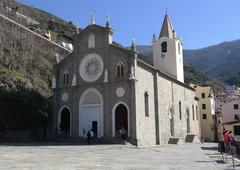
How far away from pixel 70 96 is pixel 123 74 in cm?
764

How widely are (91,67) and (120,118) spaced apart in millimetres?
7258

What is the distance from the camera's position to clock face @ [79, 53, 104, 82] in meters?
40.6

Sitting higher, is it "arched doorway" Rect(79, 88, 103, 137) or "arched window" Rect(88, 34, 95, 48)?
"arched window" Rect(88, 34, 95, 48)

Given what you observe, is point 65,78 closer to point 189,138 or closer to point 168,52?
point 168,52

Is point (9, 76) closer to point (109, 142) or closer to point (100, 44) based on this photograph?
point (100, 44)

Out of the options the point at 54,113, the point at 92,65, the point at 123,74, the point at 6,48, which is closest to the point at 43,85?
the point at 6,48

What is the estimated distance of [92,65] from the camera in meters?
41.1

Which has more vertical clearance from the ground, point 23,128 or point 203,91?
point 203,91

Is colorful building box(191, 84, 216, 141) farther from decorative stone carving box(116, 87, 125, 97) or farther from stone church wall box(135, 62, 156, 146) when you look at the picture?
decorative stone carving box(116, 87, 125, 97)

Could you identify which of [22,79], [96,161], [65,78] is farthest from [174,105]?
[96,161]

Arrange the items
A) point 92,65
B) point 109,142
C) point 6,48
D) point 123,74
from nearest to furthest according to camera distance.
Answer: point 109,142
point 123,74
point 92,65
point 6,48

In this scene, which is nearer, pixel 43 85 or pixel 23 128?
pixel 23 128

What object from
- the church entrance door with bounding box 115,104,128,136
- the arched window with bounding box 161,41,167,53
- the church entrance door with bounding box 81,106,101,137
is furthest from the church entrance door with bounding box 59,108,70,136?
the arched window with bounding box 161,41,167,53

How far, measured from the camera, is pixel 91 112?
40.4m
